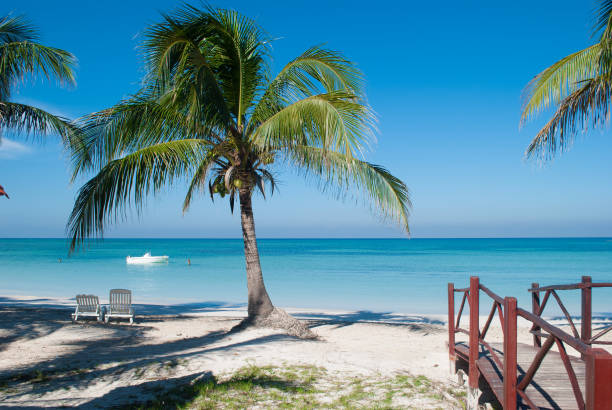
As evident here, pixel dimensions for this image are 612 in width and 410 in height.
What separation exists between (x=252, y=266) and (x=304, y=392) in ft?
12.8

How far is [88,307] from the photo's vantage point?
10812 mm

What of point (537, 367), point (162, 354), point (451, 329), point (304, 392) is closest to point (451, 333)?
point (451, 329)

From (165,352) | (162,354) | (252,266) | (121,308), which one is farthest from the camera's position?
(121,308)

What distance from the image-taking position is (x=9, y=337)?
838cm

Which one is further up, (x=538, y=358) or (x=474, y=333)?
(x=538, y=358)

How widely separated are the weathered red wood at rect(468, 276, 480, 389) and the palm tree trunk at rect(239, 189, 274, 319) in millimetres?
4496

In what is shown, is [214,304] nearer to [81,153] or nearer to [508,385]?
[81,153]

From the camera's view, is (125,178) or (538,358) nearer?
(538,358)

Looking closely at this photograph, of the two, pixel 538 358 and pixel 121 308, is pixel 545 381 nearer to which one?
pixel 538 358

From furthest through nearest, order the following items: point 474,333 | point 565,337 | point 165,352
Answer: point 165,352 < point 474,333 < point 565,337

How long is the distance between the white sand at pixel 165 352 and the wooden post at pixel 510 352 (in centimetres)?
274

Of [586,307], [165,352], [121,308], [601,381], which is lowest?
[165,352]

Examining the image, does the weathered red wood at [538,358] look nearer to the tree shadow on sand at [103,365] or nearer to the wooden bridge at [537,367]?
the wooden bridge at [537,367]

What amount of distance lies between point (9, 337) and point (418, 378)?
7308mm
